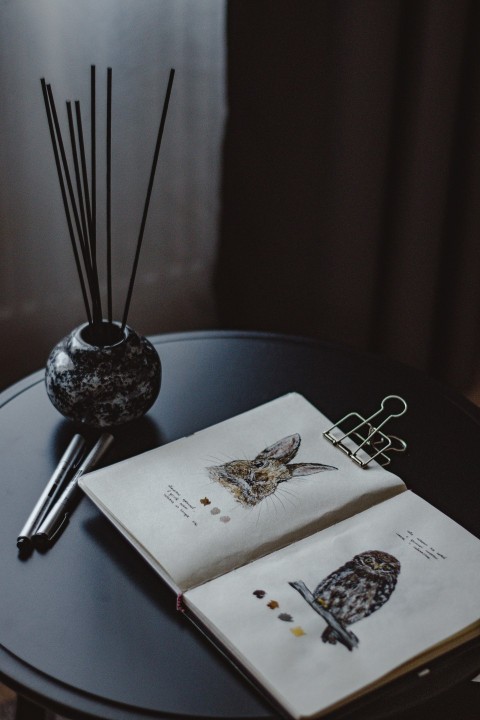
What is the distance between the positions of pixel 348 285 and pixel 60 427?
0.83 meters

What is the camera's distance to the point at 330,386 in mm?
886

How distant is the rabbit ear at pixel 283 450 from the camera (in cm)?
75

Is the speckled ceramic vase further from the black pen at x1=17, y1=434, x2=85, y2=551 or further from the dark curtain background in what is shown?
the dark curtain background

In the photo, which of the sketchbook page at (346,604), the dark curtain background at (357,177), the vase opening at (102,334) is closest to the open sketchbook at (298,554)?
the sketchbook page at (346,604)

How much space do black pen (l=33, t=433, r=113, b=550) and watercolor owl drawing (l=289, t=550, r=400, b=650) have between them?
0.21 metres

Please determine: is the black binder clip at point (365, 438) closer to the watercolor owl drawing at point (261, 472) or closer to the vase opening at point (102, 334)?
the watercolor owl drawing at point (261, 472)

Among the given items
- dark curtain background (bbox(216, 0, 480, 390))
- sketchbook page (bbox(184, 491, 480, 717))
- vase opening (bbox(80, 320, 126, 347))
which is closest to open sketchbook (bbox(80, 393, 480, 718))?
sketchbook page (bbox(184, 491, 480, 717))

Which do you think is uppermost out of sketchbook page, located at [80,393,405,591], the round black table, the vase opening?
the vase opening

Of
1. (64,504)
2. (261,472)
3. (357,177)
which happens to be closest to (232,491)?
(261,472)

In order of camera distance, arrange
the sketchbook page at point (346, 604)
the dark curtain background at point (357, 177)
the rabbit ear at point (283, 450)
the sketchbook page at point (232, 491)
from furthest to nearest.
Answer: the dark curtain background at point (357, 177), the rabbit ear at point (283, 450), the sketchbook page at point (232, 491), the sketchbook page at point (346, 604)

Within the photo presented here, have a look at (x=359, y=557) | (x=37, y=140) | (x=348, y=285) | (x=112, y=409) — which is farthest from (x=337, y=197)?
(x=359, y=557)

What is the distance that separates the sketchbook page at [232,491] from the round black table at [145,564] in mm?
27

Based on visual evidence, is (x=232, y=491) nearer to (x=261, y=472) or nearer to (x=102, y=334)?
(x=261, y=472)

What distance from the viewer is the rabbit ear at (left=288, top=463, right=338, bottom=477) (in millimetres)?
724
